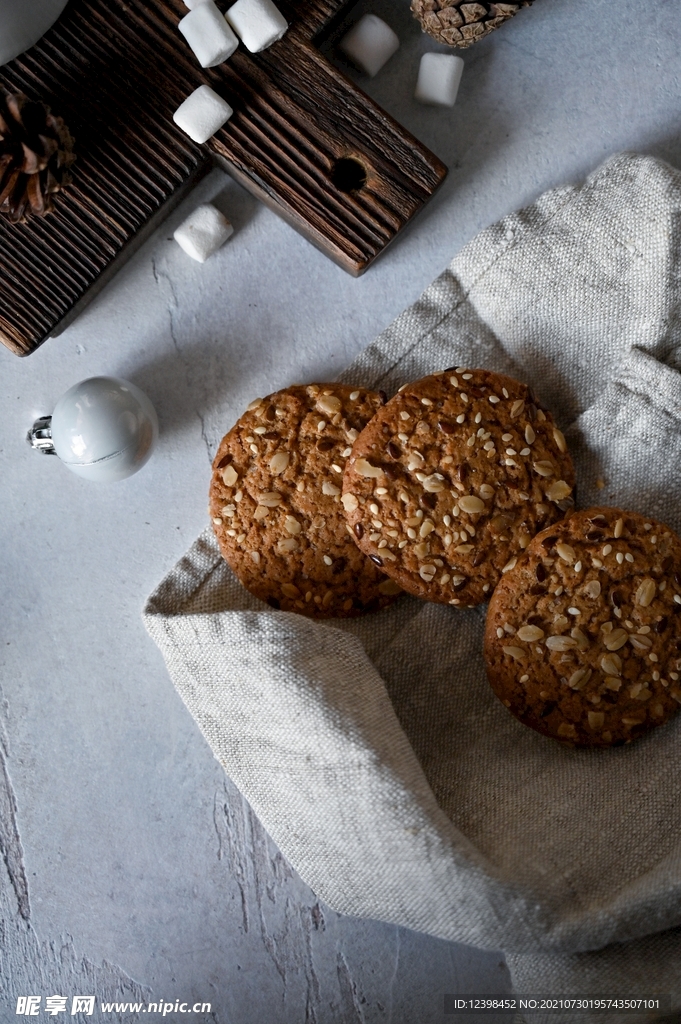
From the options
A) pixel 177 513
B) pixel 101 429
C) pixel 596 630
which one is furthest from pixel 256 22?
pixel 596 630

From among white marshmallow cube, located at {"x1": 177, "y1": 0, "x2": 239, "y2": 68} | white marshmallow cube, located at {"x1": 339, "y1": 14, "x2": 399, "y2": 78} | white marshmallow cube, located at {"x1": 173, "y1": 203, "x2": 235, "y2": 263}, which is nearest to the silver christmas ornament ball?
white marshmallow cube, located at {"x1": 173, "y1": 203, "x2": 235, "y2": 263}

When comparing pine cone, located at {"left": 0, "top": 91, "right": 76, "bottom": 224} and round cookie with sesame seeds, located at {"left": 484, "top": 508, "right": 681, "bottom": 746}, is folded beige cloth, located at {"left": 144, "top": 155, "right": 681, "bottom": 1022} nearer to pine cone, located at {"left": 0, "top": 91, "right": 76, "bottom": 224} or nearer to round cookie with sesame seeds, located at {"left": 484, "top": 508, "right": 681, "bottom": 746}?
round cookie with sesame seeds, located at {"left": 484, "top": 508, "right": 681, "bottom": 746}

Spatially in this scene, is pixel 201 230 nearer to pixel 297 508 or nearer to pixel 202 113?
pixel 202 113

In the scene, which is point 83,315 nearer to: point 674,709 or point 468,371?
point 468,371

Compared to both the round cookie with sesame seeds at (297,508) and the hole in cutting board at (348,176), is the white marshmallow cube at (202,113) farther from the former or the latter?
the round cookie with sesame seeds at (297,508)

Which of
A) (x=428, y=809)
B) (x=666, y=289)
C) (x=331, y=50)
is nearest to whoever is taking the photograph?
(x=428, y=809)

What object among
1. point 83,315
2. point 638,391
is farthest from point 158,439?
point 638,391

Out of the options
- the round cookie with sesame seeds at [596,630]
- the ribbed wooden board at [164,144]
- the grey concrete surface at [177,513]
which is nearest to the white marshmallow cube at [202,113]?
the ribbed wooden board at [164,144]
